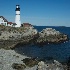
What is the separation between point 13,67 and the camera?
35062 mm

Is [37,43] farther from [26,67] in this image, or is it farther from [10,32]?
[26,67]

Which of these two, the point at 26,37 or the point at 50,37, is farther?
the point at 50,37

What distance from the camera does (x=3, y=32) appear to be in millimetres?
76000

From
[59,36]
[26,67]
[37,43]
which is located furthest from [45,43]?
[26,67]

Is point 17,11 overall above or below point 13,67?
above

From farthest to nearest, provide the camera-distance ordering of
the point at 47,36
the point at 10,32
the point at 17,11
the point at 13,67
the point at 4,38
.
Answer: the point at 17,11 → the point at 47,36 → the point at 10,32 → the point at 4,38 → the point at 13,67

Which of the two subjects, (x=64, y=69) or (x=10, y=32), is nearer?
Answer: (x=64, y=69)

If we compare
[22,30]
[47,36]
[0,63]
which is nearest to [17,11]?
[22,30]

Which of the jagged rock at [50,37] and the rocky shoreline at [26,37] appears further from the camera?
the jagged rock at [50,37]

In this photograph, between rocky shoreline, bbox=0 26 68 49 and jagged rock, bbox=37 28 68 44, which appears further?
jagged rock, bbox=37 28 68 44

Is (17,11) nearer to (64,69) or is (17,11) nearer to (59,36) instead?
(59,36)

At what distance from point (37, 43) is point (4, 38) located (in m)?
12.4

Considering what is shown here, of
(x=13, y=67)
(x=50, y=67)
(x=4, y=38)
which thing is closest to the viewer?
(x=50, y=67)

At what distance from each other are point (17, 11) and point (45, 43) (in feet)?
86.3
